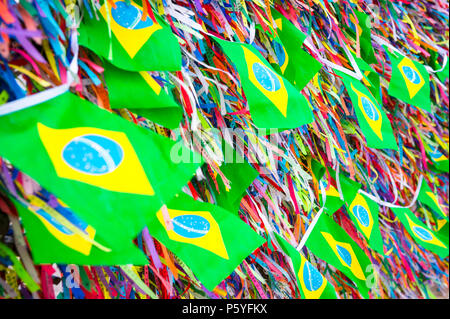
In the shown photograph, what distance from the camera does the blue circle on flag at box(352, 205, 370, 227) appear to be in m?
0.71

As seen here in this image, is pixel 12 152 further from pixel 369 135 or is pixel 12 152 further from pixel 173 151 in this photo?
pixel 369 135

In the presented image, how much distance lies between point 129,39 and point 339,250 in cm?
43

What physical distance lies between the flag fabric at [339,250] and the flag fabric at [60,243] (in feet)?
1.21

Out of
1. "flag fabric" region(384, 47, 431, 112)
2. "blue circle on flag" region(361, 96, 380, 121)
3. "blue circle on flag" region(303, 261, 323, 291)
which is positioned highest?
"blue circle on flag" region(361, 96, 380, 121)

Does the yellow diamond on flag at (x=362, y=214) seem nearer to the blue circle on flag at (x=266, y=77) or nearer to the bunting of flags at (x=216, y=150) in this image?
the bunting of flags at (x=216, y=150)

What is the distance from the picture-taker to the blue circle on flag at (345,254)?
0.67m

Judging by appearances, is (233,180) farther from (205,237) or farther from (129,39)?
(129,39)

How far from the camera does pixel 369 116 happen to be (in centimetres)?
67

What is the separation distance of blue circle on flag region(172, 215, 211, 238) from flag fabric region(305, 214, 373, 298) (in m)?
0.22

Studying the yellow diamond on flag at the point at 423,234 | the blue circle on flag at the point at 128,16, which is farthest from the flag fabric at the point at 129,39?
the yellow diamond on flag at the point at 423,234

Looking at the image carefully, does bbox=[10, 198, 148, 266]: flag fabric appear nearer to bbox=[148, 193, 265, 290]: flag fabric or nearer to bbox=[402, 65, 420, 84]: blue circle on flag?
bbox=[148, 193, 265, 290]: flag fabric

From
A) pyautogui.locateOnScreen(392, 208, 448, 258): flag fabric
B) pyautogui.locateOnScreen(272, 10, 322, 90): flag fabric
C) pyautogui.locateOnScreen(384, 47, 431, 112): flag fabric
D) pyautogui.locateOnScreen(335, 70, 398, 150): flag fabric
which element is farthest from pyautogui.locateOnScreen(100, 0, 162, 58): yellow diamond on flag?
pyautogui.locateOnScreen(392, 208, 448, 258): flag fabric

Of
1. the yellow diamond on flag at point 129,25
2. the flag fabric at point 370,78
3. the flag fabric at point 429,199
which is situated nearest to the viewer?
the yellow diamond on flag at point 129,25

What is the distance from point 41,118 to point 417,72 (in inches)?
27.1
